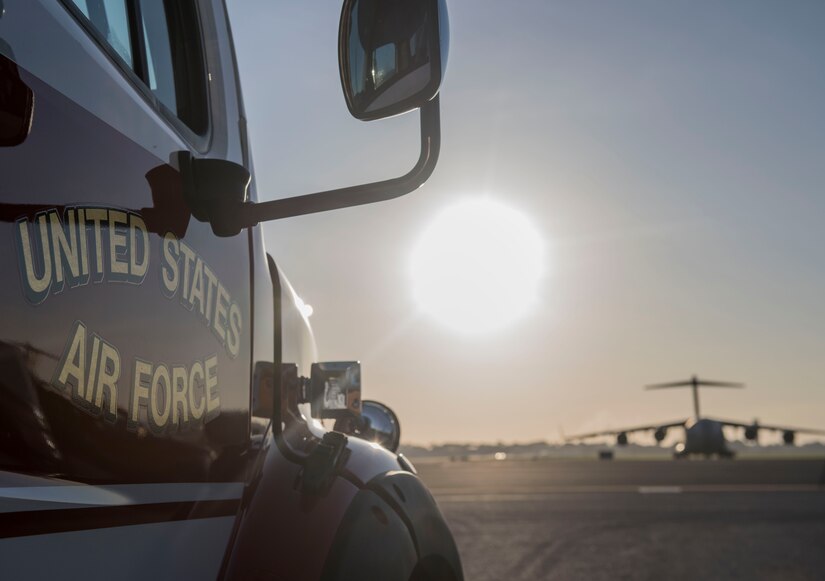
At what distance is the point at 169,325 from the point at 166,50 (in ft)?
2.48

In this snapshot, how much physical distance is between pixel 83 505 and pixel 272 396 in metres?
0.84

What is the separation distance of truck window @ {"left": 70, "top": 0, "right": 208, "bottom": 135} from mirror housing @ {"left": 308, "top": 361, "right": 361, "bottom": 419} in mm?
705

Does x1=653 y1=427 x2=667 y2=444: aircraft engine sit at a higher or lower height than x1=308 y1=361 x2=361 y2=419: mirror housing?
lower

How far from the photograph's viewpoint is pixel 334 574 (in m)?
1.67

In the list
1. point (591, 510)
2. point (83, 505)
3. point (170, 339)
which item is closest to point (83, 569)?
point (83, 505)

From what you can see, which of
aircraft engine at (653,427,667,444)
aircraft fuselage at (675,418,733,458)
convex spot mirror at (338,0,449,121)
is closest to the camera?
convex spot mirror at (338,0,449,121)

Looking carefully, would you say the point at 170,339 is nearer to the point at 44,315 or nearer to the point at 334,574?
the point at 44,315

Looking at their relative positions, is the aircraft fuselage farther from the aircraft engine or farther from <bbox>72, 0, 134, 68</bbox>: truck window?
<bbox>72, 0, 134, 68</bbox>: truck window

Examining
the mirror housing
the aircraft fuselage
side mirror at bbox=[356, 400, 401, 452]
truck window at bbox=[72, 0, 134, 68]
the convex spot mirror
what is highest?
truck window at bbox=[72, 0, 134, 68]

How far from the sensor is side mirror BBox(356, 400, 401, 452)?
2870mm

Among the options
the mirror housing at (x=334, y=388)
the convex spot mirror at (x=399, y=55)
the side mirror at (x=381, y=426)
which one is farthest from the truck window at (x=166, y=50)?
the side mirror at (x=381, y=426)

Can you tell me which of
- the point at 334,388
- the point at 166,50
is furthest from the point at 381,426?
the point at 166,50

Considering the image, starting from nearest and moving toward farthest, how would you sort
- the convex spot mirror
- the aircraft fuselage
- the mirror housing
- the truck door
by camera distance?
1. the truck door
2. the convex spot mirror
3. the mirror housing
4. the aircraft fuselage

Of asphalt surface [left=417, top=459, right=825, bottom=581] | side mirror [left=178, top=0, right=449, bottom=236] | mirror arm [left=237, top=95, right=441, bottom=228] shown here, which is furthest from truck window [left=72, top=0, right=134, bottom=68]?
asphalt surface [left=417, top=459, right=825, bottom=581]
